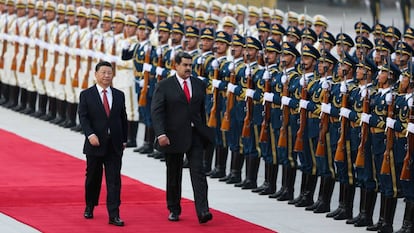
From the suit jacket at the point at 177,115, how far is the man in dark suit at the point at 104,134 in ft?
1.22

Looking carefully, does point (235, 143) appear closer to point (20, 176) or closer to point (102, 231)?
point (20, 176)

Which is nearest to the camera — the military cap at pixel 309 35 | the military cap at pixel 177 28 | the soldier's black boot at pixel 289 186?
the soldier's black boot at pixel 289 186

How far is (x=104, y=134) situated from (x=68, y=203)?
1.43 metres

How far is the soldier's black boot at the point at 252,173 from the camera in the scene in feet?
61.7

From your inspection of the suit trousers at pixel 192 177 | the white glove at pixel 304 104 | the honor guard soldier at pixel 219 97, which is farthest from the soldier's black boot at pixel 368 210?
the honor guard soldier at pixel 219 97

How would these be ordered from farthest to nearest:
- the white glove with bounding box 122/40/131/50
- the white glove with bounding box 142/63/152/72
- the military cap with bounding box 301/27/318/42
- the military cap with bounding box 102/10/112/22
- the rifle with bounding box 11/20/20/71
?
the rifle with bounding box 11/20/20/71 → the military cap with bounding box 102/10/112/22 → the white glove with bounding box 122/40/131/50 → the white glove with bounding box 142/63/152/72 → the military cap with bounding box 301/27/318/42

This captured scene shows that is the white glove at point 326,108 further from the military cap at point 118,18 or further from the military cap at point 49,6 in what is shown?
the military cap at point 49,6

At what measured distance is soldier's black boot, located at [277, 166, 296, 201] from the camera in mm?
18156

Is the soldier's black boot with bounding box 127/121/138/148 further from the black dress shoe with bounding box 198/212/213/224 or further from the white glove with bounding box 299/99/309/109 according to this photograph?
the black dress shoe with bounding box 198/212/213/224

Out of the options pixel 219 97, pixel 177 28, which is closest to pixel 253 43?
pixel 219 97

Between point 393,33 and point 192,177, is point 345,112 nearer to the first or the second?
point 192,177

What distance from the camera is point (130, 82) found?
22.3 metres

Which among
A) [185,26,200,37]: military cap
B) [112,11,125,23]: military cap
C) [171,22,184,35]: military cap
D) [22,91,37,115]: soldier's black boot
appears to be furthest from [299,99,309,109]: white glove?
[22,91,37,115]: soldier's black boot

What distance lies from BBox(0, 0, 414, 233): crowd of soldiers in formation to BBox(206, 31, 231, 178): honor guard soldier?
0.01 metres
